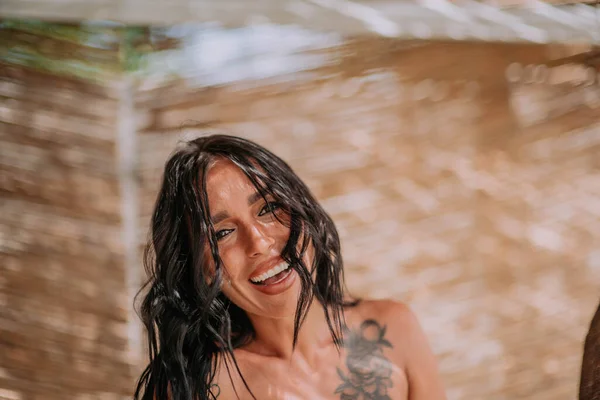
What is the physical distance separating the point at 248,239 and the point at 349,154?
0.66 ft

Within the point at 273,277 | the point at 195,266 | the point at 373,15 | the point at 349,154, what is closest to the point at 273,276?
the point at 273,277

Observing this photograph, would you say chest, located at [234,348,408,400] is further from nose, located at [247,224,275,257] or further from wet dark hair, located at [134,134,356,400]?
nose, located at [247,224,275,257]

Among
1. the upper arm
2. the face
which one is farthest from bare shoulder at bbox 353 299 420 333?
the face

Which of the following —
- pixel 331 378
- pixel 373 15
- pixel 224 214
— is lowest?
pixel 331 378

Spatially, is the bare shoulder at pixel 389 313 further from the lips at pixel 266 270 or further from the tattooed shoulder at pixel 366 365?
the lips at pixel 266 270

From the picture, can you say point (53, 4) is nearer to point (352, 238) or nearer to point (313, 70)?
point (313, 70)

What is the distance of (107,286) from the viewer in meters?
0.82

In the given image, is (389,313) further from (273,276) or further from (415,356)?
(273,276)

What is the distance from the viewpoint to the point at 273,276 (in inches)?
32.4

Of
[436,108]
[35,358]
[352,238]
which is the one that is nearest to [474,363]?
[352,238]

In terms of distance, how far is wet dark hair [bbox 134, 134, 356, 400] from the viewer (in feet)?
2.64

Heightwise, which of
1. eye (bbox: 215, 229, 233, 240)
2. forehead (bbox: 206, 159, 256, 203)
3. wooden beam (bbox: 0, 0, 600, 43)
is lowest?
eye (bbox: 215, 229, 233, 240)

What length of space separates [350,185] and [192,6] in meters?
0.33

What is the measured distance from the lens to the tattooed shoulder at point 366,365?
0.87 m
